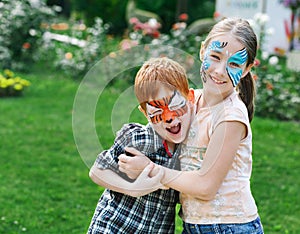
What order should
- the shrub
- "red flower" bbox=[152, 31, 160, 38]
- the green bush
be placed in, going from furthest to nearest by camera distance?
the green bush → "red flower" bbox=[152, 31, 160, 38] → the shrub

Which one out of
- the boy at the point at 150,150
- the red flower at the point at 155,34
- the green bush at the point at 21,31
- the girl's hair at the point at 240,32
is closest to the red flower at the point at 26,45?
→ the green bush at the point at 21,31

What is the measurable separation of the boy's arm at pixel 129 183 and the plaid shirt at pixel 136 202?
0.08 feet

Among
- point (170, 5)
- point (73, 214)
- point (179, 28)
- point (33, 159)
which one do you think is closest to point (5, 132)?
point (33, 159)

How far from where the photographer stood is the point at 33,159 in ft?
20.5

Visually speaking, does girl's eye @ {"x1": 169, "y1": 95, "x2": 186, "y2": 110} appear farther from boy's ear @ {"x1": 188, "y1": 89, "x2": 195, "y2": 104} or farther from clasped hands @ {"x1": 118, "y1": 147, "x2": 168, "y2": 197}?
clasped hands @ {"x1": 118, "y1": 147, "x2": 168, "y2": 197}

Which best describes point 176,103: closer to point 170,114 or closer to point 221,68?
point 170,114

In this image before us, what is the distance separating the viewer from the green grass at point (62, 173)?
4730 mm

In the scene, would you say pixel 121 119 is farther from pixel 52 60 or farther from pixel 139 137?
pixel 52 60

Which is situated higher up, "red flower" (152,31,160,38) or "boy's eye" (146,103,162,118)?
"boy's eye" (146,103,162,118)

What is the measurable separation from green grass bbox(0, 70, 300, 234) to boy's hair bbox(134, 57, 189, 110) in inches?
31.1

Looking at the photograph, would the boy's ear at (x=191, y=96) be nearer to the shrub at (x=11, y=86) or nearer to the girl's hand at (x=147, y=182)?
the girl's hand at (x=147, y=182)

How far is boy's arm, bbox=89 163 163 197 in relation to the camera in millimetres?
2172

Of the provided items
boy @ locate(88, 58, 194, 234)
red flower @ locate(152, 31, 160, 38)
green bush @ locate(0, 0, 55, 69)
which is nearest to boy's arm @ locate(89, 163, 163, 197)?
boy @ locate(88, 58, 194, 234)

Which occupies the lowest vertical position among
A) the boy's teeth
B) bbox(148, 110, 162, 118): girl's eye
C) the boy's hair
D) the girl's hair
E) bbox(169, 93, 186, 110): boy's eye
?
the boy's teeth
